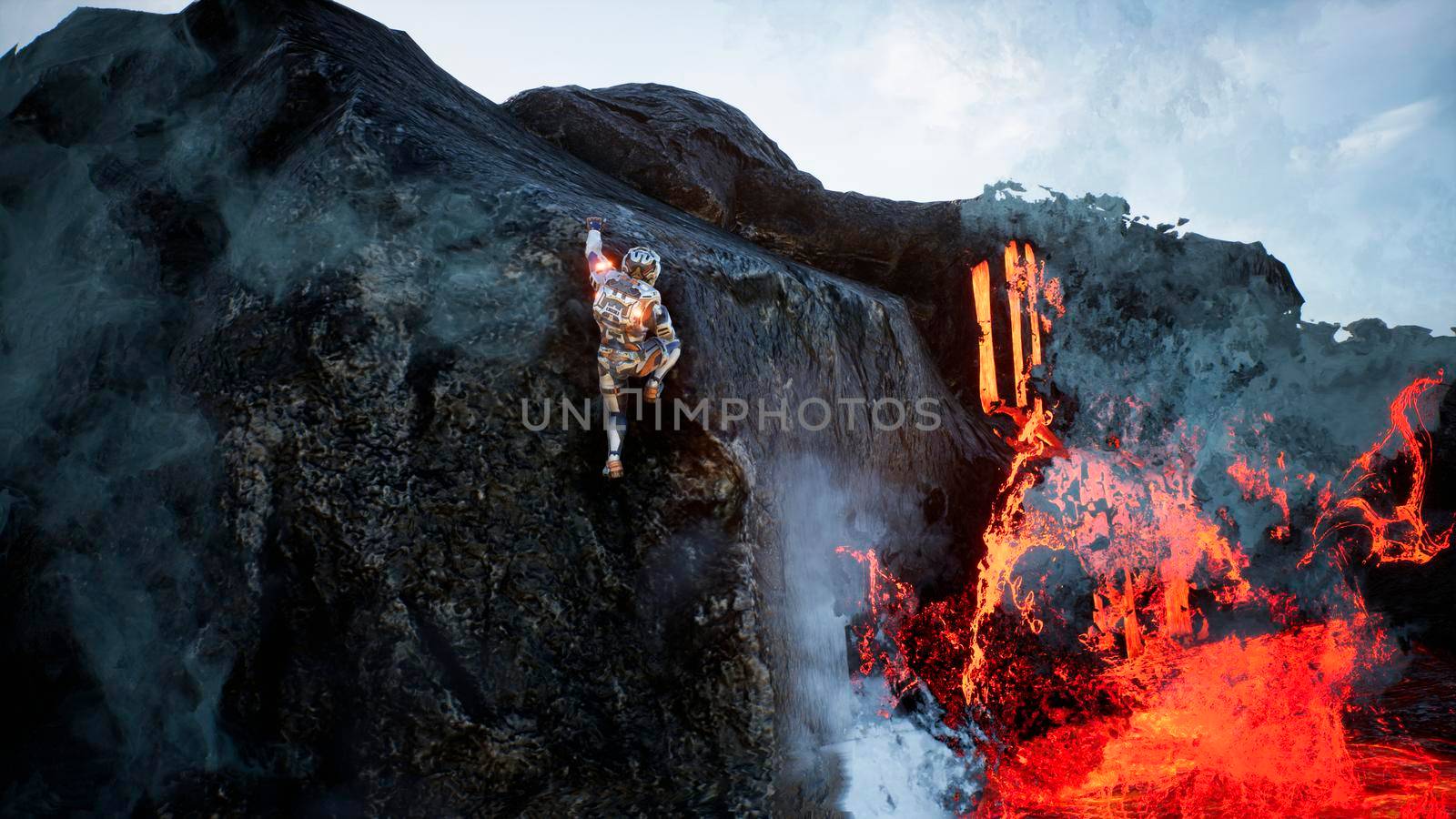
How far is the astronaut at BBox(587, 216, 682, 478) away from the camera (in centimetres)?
414

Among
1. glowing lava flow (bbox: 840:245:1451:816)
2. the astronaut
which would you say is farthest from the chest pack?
glowing lava flow (bbox: 840:245:1451:816)

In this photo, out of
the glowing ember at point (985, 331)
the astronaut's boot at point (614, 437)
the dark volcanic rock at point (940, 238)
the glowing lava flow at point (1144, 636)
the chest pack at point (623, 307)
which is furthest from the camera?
the glowing ember at point (985, 331)

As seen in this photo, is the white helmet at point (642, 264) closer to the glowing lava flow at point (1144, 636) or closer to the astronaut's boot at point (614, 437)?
the astronaut's boot at point (614, 437)

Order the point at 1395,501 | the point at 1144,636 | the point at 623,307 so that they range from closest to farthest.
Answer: the point at 623,307
the point at 1144,636
the point at 1395,501

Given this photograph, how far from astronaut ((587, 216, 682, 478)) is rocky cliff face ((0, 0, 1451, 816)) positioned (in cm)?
21

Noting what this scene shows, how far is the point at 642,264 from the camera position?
4.27 metres

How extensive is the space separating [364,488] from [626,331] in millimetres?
1540

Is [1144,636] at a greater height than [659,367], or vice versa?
[659,367]

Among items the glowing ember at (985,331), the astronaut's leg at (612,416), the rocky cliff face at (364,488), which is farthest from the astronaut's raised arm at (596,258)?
the glowing ember at (985,331)

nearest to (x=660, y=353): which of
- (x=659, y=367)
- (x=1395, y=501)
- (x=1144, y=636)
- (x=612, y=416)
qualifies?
(x=659, y=367)

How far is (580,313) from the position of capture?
4492 mm

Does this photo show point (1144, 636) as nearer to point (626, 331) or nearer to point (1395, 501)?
point (1395, 501)

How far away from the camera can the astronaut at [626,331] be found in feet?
13.6

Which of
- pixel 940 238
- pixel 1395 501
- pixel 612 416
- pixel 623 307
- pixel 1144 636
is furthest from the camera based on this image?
pixel 1395 501
